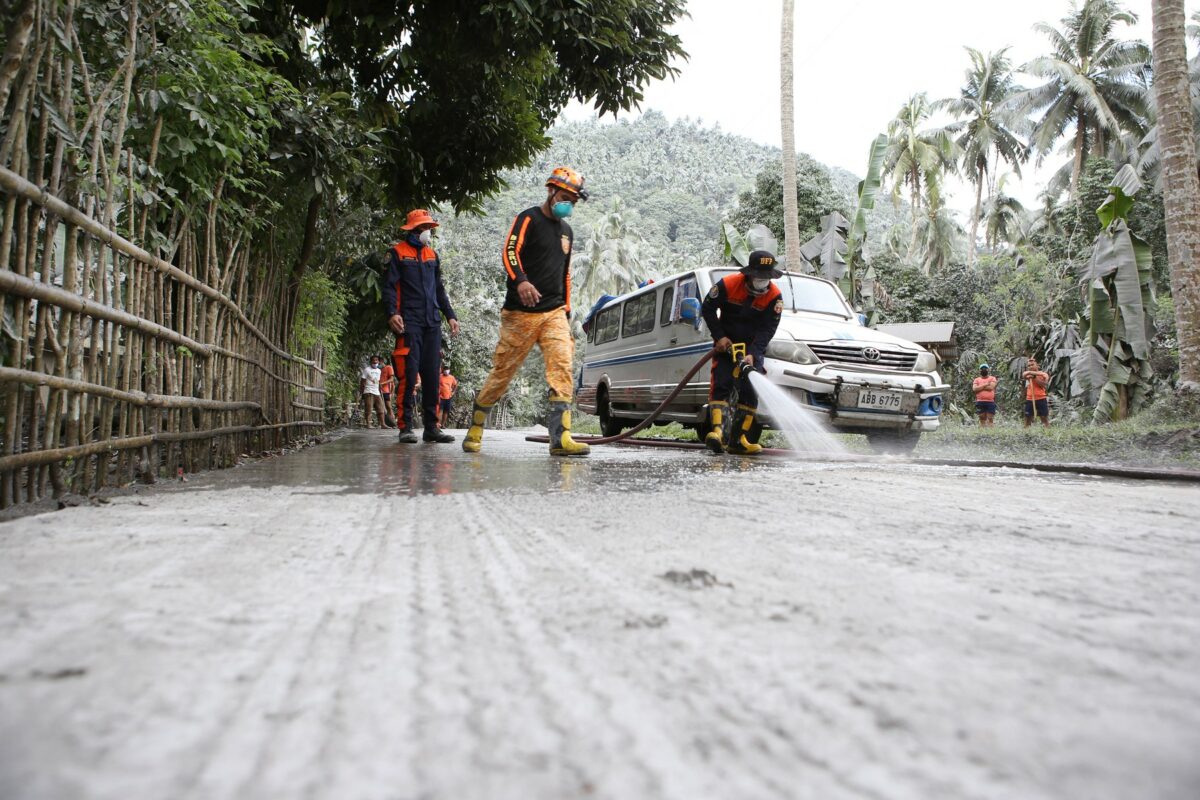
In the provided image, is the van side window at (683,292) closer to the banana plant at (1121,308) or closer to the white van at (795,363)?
the white van at (795,363)

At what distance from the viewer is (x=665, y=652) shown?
1.08 m

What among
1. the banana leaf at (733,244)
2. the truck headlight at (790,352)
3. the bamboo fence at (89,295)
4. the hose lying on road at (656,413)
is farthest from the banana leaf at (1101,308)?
the bamboo fence at (89,295)

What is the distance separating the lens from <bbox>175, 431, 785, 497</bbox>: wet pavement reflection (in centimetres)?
330

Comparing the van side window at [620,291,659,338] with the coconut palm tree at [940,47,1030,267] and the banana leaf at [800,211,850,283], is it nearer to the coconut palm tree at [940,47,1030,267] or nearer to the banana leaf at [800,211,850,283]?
the banana leaf at [800,211,850,283]

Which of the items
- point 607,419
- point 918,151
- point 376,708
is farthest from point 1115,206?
point 918,151

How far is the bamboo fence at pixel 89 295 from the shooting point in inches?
97.0

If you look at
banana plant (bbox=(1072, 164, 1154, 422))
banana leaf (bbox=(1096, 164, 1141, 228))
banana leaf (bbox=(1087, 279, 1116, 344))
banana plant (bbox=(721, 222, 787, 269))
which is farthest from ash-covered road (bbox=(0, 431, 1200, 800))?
banana plant (bbox=(721, 222, 787, 269))

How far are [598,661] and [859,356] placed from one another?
21.5 ft

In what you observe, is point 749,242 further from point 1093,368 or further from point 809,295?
point 809,295

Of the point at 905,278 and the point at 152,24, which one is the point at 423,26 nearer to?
the point at 152,24

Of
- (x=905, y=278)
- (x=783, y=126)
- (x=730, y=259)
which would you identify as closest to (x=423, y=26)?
(x=783, y=126)

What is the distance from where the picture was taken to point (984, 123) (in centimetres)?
3438

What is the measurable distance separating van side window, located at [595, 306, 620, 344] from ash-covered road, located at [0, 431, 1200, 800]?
896 cm

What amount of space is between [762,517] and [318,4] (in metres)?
6.44
